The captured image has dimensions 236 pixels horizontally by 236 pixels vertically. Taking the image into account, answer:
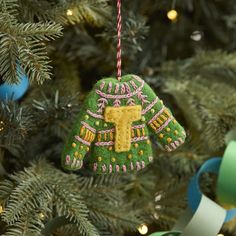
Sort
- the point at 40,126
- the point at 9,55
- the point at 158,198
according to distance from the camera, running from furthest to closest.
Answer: the point at 158,198, the point at 40,126, the point at 9,55

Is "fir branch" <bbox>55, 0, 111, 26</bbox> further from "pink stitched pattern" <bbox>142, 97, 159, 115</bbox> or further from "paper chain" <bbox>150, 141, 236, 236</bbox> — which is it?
"paper chain" <bbox>150, 141, 236, 236</bbox>

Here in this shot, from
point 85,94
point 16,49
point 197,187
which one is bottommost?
point 197,187

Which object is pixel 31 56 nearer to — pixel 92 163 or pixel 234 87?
pixel 92 163

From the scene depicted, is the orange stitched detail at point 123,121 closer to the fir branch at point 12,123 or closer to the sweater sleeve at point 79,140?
the sweater sleeve at point 79,140

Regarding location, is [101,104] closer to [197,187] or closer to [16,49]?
[16,49]

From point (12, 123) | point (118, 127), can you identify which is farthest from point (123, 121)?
point (12, 123)

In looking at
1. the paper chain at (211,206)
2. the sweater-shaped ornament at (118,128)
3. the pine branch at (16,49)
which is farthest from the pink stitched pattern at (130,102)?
the paper chain at (211,206)

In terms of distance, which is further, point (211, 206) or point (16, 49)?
point (211, 206)

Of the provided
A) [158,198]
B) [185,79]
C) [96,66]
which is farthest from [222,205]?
[96,66]
